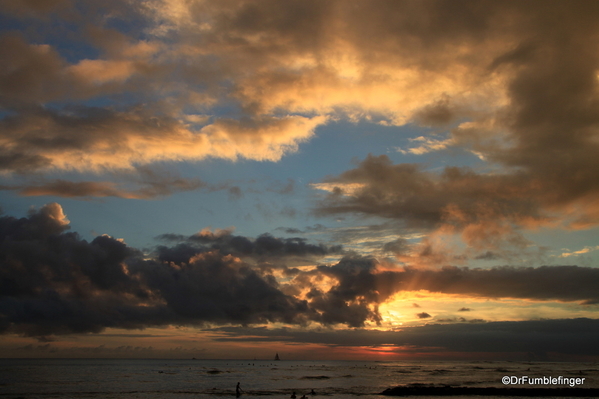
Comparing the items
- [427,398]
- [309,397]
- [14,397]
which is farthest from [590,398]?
[14,397]

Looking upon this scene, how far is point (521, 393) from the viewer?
7762 cm

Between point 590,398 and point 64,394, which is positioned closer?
point 590,398

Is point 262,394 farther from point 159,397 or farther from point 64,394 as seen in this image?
point 64,394

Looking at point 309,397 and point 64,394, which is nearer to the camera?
point 309,397

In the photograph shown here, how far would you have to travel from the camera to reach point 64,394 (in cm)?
8469

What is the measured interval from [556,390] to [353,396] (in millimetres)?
45041

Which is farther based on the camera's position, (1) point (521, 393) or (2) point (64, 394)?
(2) point (64, 394)

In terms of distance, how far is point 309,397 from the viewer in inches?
3019

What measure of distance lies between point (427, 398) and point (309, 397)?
23.7 metres

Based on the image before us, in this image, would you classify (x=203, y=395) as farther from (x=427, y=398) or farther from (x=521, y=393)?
(x=521, y=393)

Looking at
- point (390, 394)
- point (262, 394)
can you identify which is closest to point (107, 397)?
point (262, 394)

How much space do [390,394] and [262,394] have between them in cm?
2839

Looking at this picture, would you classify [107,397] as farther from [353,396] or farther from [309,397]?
[353,396]

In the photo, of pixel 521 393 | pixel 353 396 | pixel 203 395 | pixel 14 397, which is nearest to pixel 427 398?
pixel 353 396
